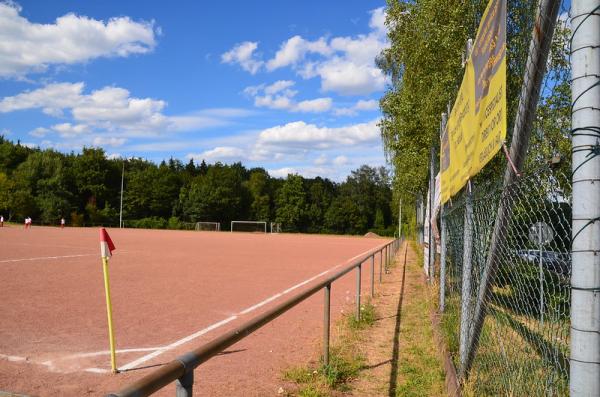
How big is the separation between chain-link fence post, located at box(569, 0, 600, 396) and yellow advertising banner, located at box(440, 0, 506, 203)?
2.57ft

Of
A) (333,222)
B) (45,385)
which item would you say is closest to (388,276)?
(45,385)

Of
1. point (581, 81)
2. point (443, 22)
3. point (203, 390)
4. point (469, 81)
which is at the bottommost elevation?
point (203, 390)

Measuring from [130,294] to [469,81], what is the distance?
9.03m

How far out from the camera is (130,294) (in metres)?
11.2

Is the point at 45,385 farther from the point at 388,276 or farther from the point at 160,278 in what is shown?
the point at 388,276

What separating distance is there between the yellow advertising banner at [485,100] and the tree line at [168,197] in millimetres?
76429

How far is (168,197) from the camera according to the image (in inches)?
3688

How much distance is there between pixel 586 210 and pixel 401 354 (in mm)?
5148

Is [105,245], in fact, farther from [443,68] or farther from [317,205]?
[317,205]

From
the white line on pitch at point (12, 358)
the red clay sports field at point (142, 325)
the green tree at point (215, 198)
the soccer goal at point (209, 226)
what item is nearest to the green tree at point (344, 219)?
the green tree at point (215, 198)

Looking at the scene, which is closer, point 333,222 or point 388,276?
point 388,276

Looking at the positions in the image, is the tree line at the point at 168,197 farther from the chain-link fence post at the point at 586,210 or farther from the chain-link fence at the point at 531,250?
the chain-link fence post at the point at 586,210

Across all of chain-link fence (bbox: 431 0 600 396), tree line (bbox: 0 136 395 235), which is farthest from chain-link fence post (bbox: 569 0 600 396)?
tree line (bbox: 0 136 395 235)

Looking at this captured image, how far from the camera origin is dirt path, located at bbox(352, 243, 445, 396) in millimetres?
5145
